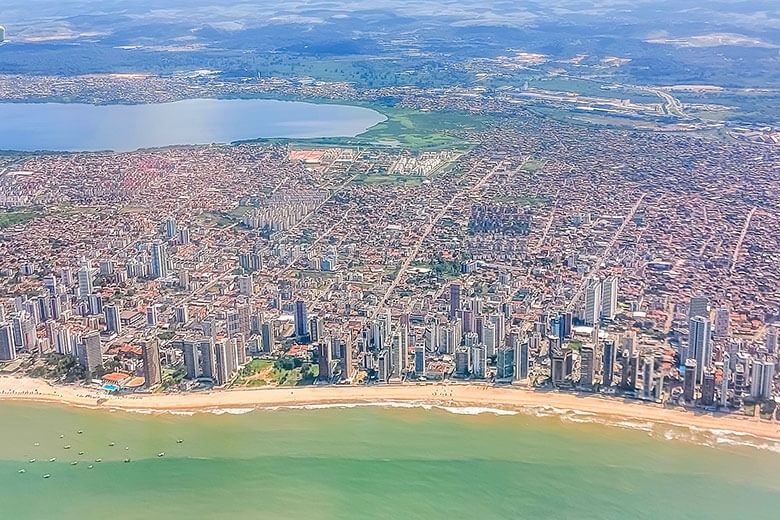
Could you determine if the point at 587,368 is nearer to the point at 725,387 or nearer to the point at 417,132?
the point at 725,387

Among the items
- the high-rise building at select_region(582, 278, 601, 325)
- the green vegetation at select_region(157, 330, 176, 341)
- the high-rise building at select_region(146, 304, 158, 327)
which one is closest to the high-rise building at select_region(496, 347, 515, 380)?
the high-rise building at select_region(582, 278, 601, 325)

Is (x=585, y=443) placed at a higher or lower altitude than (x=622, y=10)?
lower

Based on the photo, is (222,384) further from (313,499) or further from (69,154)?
(69,154)

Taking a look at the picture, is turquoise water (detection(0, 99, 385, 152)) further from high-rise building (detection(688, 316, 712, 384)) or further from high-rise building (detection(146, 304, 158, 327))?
high-rise building (detection(688, 316, 712, 384))

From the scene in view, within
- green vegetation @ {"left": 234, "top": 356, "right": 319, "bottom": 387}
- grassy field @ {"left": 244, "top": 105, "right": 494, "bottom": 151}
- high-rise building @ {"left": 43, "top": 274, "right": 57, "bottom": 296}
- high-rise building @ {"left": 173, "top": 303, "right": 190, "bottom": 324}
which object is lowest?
green vegetation @ {"left": 234, "top": 356, "right": 319, "bottom": 387}

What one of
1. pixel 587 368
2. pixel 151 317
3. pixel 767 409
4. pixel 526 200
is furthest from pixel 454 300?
pixel 526 200

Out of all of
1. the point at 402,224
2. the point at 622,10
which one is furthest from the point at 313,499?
the point at 622,10
